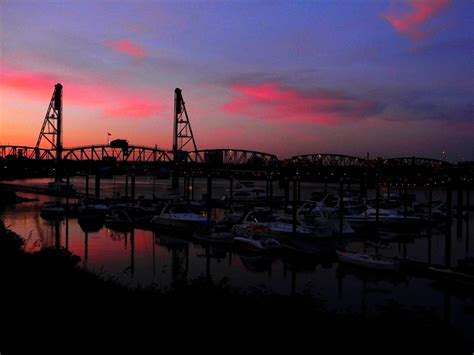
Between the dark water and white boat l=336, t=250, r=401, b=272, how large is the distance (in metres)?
0.46

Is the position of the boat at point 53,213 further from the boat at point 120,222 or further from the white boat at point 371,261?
the white boat at point 371,261

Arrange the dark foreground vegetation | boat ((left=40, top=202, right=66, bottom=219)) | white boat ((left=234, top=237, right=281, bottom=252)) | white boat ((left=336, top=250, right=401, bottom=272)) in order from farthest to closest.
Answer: boat ((left=40, top=202, right=66, bottom=219)) < white boat ((left=234, top=237, right=281, bottom=252)) < white boat ((left=336, top=250, right=401, bottom=272)) < the dark foreground vegetation

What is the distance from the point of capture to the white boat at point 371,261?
24250mm

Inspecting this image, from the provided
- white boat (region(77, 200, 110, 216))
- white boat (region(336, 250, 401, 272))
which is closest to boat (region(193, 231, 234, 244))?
white boat (region(336, 250, 401, 272))

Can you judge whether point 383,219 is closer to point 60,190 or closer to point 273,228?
point 273,228

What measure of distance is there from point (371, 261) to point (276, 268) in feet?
17.6

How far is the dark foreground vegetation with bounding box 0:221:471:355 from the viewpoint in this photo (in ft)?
30.0

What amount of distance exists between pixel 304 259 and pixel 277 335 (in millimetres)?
18261

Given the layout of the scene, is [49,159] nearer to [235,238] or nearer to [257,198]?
[257,198]

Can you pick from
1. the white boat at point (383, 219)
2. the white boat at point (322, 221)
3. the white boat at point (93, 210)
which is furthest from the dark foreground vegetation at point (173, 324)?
the white boat at point (93, 210)

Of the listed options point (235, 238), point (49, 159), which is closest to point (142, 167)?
point (49, 159)

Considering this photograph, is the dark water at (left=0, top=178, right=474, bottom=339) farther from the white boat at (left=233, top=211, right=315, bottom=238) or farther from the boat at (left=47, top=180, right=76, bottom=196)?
the boat at (left=47, top=180, right=76, bottom=196)

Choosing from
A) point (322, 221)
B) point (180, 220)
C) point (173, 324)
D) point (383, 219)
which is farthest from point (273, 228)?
point (173, 324)

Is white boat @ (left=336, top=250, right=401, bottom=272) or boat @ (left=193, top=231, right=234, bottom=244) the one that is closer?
white boat @ (left=336, top=250, right=401, bottom=272)
